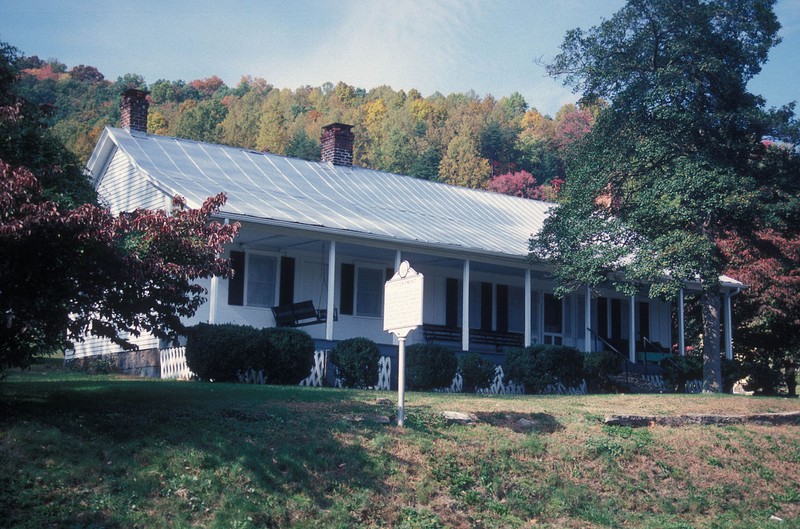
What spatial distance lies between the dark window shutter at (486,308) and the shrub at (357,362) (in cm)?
802

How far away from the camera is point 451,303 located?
83.0 feet

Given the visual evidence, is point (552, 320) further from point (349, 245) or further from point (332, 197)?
point (349, 245)

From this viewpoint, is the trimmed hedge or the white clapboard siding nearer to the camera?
the trimmed hedge

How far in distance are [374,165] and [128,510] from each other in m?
58.1

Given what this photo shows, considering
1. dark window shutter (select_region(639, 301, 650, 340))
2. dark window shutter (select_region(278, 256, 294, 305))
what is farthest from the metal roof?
dark window shutter (select_region(639, 301, 650, 340))

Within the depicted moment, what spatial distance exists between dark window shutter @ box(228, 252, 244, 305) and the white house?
0.03 metres

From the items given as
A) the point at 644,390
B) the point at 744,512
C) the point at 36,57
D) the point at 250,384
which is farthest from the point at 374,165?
the point at 744,512

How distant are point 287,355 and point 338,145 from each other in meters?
12.3

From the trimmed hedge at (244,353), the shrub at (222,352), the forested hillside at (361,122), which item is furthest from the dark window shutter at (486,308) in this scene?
the forested hillside at (361,122)

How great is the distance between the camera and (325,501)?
9.80 meters

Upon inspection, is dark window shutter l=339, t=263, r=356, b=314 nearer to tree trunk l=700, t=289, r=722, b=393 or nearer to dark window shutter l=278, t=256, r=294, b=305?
dark window shutter l=278, t=256, r=294, b=305

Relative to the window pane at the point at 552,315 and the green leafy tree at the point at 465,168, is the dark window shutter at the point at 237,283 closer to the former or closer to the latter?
the window pane at the point at 552,315

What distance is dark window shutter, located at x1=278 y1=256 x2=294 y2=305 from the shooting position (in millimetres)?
22181

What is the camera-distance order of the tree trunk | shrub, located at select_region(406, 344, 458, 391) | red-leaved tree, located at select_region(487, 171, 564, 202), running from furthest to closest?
1. red-leaved tree, located at select_region(487, 171, 564, 202)
2. the tree trunk
3. shrub, located at select_region(406, 344, 458, 391)
